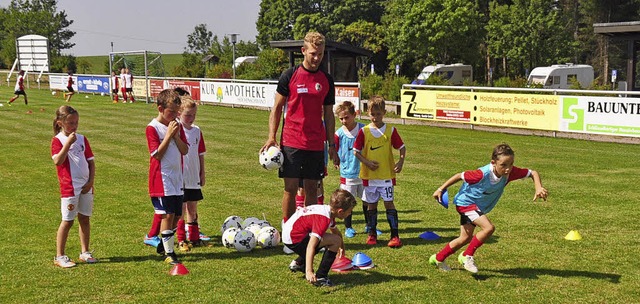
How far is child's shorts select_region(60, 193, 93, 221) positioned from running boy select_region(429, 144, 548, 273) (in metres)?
3.86

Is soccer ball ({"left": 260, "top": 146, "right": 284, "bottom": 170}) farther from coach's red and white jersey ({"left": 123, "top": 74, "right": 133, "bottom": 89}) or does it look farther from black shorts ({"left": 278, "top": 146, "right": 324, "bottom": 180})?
coach's red and white jersey ({"left": 123, "top": 74, "right": 133, "bottom": 89})

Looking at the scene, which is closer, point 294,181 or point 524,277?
point 524,277

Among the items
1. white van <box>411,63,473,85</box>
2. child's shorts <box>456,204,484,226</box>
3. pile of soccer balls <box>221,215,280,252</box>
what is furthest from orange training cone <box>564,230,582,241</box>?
white van <box>411,63,473,85</box>

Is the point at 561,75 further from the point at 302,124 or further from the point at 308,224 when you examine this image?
the point at 308,224

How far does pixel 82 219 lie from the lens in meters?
7.33

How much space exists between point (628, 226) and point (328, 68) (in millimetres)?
28786

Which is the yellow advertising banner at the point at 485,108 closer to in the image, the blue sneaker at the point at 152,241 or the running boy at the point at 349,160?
the running boy at the point at 349,160

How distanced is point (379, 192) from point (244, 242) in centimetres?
180

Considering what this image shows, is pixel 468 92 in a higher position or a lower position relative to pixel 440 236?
higher

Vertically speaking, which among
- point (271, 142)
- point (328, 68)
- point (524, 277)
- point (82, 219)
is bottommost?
point (524, 277)

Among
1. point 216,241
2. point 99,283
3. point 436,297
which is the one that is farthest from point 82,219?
point 436,297

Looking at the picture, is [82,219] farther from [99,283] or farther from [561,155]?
[561,155]

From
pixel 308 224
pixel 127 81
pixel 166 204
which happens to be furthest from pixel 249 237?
pixel 127 81

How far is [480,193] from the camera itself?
264 inches
